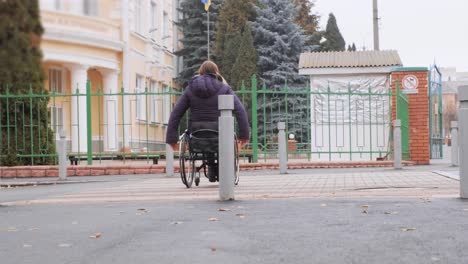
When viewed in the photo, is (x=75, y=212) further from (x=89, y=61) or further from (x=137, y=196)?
(x=89, y=61)

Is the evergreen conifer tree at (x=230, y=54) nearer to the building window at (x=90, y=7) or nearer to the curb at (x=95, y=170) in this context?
the curb at (x=95, y=170)

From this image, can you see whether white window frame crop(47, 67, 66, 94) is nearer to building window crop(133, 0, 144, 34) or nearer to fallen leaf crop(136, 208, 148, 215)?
building window crop(133, 0, 144, 34)

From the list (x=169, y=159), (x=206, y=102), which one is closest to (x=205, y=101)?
(x=206, y=102)

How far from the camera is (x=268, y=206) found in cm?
635

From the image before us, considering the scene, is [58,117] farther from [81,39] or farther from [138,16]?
[81,39]

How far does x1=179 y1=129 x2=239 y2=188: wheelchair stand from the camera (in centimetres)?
921

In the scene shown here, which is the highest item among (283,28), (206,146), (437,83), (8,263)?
(283,28)

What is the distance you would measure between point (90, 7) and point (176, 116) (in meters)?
7.41

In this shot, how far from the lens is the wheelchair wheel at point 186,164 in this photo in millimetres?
9406

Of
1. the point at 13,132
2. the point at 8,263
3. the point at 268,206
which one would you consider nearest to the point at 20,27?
the point at 8,263

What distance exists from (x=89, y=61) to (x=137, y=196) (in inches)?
238

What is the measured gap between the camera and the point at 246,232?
15.3ft

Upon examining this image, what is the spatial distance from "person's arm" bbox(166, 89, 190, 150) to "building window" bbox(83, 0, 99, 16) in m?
7.27

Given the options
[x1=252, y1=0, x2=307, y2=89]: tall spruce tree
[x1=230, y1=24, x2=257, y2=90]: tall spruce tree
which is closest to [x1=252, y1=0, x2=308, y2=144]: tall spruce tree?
[x1=252, y1=0, x2=307, y2=89]: tall spruce tree
